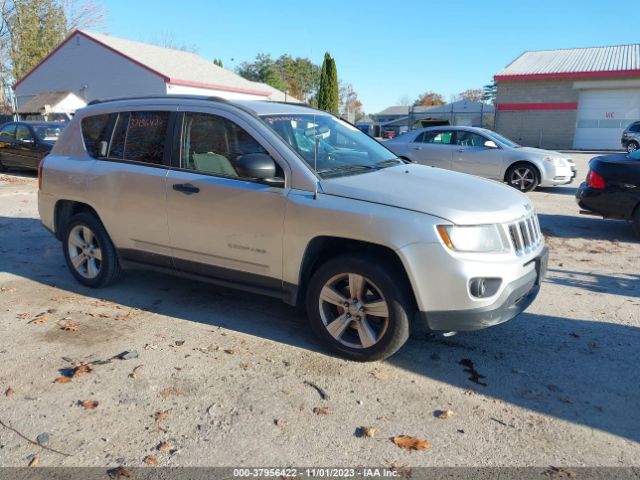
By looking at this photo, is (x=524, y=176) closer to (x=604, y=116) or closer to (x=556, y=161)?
(x=556, y=161)

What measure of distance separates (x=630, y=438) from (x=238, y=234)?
2.96 m

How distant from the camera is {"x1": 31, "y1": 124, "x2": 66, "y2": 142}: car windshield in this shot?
14953 mm

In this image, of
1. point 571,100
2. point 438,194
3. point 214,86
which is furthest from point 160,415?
point 571,100

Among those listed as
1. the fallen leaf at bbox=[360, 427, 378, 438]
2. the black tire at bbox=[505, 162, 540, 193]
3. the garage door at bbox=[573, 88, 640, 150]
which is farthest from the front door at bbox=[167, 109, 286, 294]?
the garage door at bbox=[573, 88, 640, 150]

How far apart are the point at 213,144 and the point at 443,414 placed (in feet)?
9.17

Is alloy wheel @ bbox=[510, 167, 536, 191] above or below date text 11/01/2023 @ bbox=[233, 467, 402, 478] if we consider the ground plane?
above

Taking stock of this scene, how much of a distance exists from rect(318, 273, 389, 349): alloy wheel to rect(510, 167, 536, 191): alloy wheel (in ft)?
31.1

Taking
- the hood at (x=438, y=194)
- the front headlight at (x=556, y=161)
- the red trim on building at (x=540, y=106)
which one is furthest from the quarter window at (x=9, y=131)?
the red trim on building at (x=540, y=106)

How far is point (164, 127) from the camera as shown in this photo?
471 cm

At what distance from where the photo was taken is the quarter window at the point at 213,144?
4258 millimetres

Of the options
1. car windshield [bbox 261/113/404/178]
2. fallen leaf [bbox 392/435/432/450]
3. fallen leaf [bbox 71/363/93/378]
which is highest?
car windshield [bbox 261/113/404/178]

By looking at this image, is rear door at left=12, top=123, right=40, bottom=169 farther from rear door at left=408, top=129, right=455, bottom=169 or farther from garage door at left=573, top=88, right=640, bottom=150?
garage door at left=573, top=88, right=640, bottom=150

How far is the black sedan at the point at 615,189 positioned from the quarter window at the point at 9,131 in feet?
49.7

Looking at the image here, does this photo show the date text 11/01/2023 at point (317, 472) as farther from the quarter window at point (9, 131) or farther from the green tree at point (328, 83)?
the green tree at point (328, 83)
